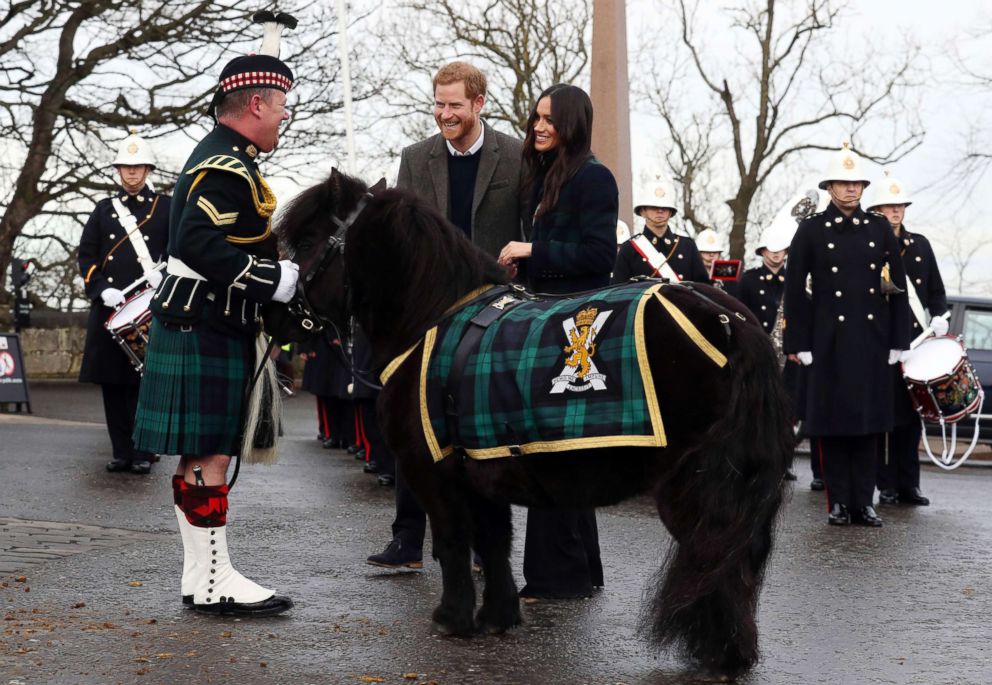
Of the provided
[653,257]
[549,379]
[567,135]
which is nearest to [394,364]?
[549,379]

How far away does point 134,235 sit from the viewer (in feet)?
34.9

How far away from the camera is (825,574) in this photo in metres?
6.91

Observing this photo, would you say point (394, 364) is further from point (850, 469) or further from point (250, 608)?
point (850, 469)

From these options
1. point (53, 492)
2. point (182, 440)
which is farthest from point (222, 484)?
point (53, 492)

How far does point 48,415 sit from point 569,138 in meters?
12.4

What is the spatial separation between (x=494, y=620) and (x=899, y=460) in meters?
5.79

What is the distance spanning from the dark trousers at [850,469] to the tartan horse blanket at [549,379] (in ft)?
14.3

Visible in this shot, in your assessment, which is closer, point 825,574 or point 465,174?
point 465,174

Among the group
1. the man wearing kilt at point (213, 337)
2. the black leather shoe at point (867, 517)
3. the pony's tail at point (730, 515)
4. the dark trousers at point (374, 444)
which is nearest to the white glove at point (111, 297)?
the dark trousers at point (374, 444)

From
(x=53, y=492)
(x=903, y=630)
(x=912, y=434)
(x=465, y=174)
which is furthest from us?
(x=912, y=434)

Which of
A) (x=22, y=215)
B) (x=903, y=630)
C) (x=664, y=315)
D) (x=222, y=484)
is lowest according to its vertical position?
(x=903, y=630)

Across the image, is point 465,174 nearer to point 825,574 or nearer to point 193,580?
point 193,580

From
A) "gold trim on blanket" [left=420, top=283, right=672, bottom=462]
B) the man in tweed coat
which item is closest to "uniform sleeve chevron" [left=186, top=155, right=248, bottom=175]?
the man in tweed coat

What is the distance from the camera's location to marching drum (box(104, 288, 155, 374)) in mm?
9859
